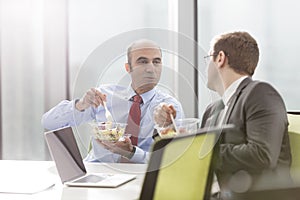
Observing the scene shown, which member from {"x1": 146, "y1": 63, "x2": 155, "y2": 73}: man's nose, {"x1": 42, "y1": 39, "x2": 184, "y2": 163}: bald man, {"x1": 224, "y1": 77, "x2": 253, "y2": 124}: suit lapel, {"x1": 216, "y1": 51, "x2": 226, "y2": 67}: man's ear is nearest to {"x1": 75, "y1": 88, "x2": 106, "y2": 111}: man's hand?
{"x1": 42, "y1": 39, "x2": 184, "y2": 163}: bald man

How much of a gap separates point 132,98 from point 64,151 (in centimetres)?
27

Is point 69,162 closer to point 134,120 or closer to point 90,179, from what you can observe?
point 90,179

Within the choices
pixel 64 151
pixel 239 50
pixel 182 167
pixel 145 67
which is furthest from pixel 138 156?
pixel 239 50

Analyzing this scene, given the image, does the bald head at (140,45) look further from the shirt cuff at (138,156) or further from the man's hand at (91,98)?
the shirt cuff at (138,156)

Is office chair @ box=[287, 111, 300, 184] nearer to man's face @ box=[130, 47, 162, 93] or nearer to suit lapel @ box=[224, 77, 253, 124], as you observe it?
suit lapel @ box=[224, 77, 253, 124]

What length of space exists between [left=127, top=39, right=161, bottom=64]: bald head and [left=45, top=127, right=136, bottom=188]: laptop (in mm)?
349

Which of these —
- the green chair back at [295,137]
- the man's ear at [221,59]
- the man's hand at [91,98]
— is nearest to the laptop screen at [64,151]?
the man's hand at [91,98]

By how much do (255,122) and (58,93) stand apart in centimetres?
164

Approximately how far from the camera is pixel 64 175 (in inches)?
60.4

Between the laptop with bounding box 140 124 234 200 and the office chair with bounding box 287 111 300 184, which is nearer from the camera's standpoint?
the laptop with bounding box 140 124 234 200

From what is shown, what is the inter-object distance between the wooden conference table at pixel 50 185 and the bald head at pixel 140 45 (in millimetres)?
353

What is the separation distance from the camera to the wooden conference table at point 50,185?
137cm

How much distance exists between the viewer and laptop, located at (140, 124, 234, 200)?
108cm

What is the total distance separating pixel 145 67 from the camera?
1.40 m
